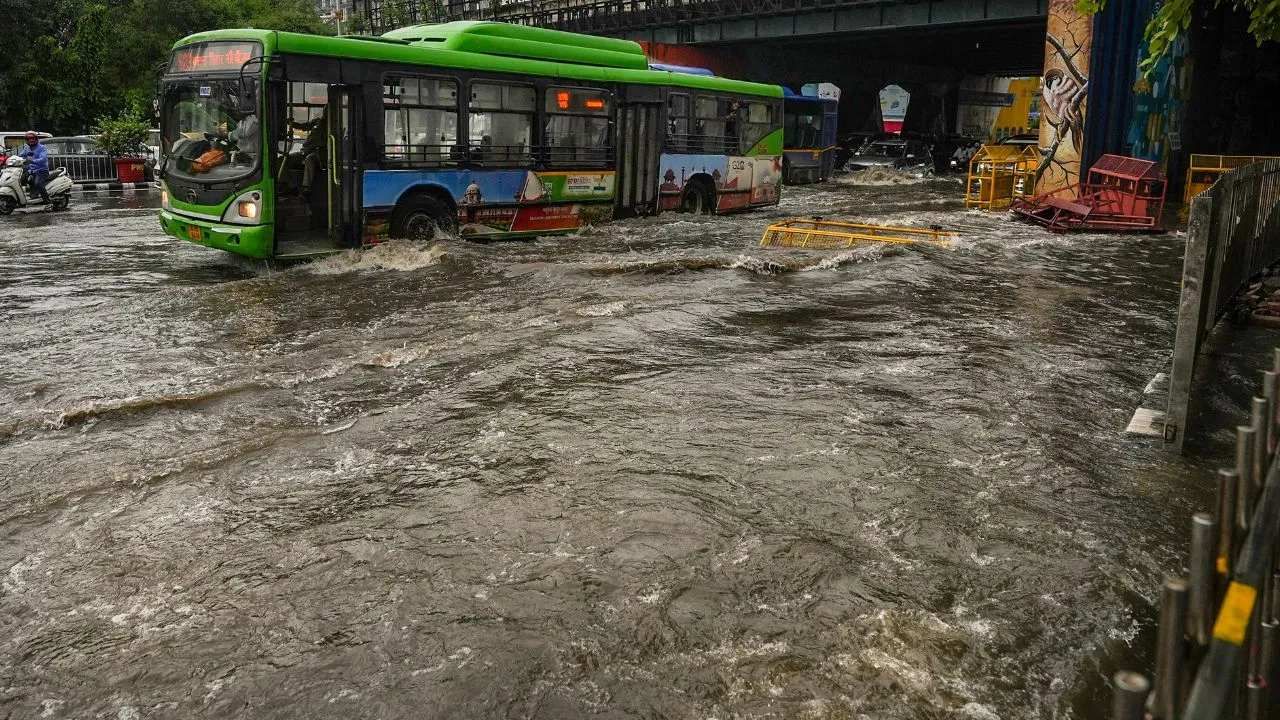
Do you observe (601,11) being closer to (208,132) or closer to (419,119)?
(419,119)

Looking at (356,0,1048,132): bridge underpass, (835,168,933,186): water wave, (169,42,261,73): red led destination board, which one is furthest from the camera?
(835,168,933,186): water wave

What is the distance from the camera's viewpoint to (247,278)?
13.1 m

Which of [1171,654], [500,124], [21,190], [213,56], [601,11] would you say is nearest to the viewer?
[1171,654]

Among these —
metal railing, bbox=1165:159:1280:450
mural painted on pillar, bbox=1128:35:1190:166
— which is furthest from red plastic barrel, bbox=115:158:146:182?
metal railing, bbox=1165:159:1280:450

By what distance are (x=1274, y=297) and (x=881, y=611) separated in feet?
26.2

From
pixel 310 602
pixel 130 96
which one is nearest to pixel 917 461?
pixel 310 602

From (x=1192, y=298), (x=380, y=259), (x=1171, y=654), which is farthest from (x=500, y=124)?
(x=1171, y=654)

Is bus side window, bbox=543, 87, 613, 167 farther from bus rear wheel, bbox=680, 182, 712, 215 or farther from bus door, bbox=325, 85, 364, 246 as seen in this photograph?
bus door, bbox=325, 85, 364, 246

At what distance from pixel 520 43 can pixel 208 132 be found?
5.03 meters

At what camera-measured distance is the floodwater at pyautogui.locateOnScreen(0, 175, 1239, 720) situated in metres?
3.85

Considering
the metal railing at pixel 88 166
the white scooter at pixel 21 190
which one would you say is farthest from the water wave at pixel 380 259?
the metal railing at pixel 88 166

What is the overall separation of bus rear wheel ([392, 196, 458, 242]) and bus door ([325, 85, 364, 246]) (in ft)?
2.37

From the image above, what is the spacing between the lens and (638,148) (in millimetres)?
17953

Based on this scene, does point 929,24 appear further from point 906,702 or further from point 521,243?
point 906,702
